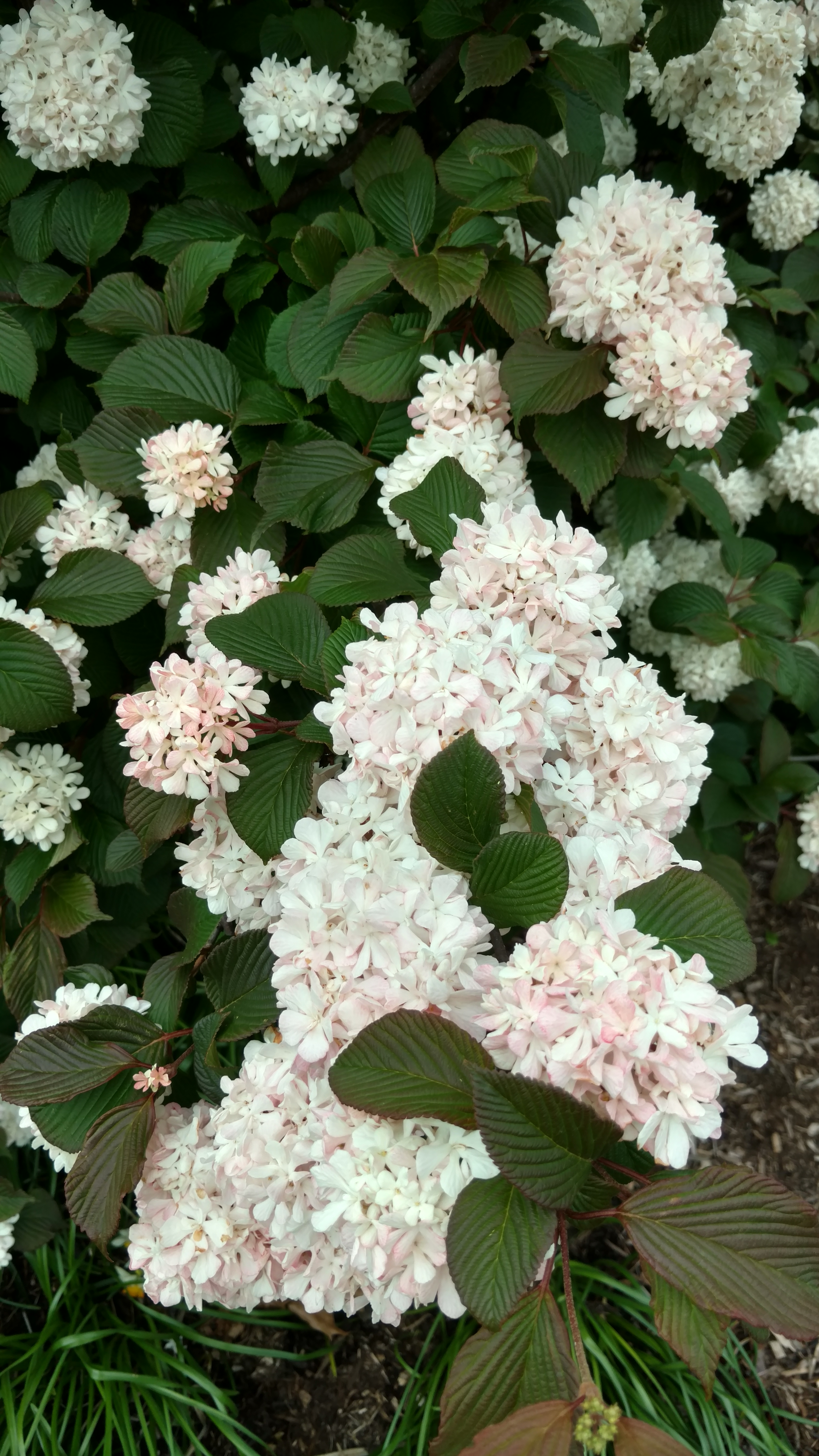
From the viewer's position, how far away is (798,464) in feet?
6.52

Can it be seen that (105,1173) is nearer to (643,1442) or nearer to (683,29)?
(643,1442)

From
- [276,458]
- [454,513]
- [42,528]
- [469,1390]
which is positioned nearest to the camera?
[469,1390]

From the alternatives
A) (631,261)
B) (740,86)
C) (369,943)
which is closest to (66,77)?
(631,261)

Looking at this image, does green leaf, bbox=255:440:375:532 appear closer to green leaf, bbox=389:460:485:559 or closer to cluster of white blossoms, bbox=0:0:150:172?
green leaf, bbox=389:460:485:559

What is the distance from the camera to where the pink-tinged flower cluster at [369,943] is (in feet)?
2.45

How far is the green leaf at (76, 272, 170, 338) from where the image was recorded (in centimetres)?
144

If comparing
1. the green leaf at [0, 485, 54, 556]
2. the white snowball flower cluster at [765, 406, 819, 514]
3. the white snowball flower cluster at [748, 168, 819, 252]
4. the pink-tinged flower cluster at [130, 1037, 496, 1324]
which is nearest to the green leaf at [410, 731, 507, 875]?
the pink-tinged flower cluster at [130, 1037, 496, 1324]

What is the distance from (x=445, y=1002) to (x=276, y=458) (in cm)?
84

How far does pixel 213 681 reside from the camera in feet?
3.25

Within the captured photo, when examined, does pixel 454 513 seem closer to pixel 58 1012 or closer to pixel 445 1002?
pixel 445 1002

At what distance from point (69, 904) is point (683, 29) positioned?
1503 millimetres

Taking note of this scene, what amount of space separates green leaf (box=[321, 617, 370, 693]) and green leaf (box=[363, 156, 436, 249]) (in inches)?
25.9

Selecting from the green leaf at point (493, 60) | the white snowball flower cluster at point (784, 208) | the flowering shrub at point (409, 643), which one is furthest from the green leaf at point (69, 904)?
the white snowball flower cluster at point (784, 208)

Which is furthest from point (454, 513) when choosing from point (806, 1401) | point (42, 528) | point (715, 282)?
point (806, 1401)
